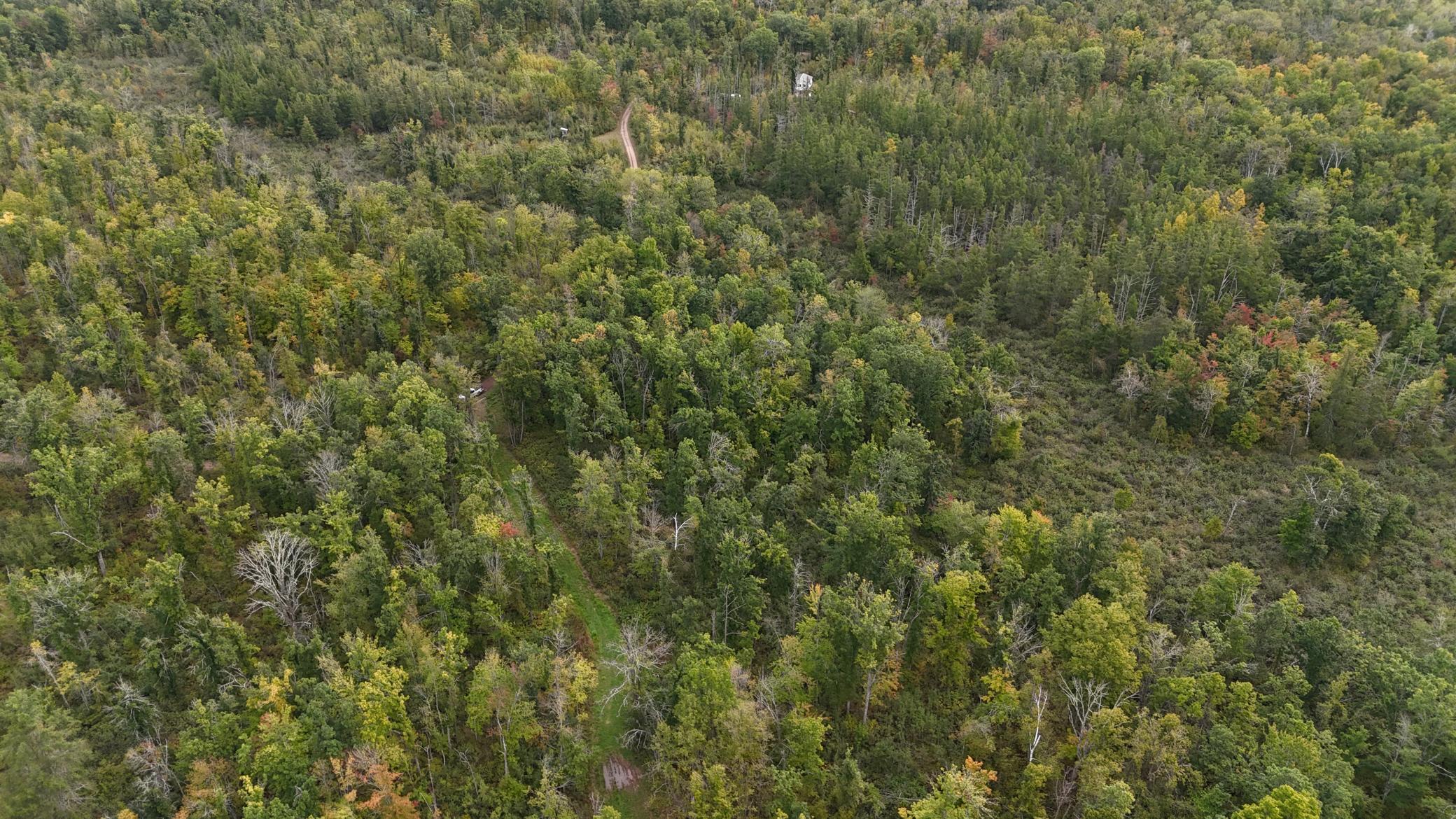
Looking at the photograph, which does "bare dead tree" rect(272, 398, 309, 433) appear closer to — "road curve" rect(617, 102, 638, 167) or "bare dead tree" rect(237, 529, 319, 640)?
"bare dead tree" rect(237, 529, 319, 640)

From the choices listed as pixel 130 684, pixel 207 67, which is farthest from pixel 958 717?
pixel 207 67

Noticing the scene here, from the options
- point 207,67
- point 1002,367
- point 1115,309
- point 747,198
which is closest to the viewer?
point 1002,367

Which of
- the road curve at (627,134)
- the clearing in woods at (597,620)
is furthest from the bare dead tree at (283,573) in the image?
the road curve at (627,134)

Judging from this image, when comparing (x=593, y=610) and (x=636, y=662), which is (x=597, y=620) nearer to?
(x=593, y=610)

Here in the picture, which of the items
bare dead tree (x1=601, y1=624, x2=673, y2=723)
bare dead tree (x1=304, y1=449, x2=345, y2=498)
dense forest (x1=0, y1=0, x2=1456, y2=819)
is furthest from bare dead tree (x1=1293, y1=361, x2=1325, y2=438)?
bare dead tree (x1=304, y1=449, x2=345, y2=498)

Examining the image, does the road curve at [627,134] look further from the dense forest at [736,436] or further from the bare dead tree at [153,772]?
the bare dead tree at [153,772]

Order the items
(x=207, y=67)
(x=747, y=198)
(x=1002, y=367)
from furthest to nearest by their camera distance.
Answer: (x=207, y=67) → (x=747, y=198) → (x=1002, y=367)

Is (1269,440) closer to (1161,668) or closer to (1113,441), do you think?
(1113,441)
